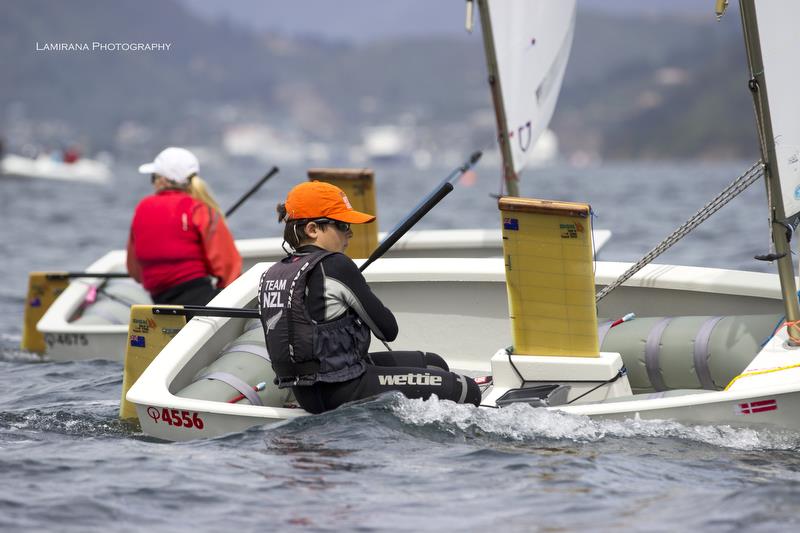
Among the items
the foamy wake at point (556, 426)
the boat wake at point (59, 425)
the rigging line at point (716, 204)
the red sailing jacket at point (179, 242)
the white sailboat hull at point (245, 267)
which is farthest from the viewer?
the red sailing jacket at point (179, 242)

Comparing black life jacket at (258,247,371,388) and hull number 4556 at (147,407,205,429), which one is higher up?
black life jacket at (258,247,371,388)

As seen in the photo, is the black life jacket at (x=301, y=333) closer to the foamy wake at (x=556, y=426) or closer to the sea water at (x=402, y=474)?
the sea water at (x=402, y=474)

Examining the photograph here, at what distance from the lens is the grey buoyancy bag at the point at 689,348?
5102 millimetres

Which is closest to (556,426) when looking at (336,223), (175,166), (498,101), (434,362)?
(434,362)

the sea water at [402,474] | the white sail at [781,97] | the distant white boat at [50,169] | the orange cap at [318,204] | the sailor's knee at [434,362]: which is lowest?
the sea water at [402,474]

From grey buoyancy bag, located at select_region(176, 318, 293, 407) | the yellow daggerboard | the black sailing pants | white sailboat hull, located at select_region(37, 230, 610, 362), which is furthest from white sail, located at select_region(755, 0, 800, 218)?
grey buoyancy bag, located at select_region(176, 318, 293, 407)

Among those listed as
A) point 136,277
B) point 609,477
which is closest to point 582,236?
point 609,477

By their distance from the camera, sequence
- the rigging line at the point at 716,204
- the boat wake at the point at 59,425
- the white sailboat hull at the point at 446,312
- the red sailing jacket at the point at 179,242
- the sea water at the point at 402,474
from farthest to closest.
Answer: the red sailing jacket at the point at 179,242 → the boat wake at the point at 59,425 → the rigging line at the point at 716,204 → the white sailboat hull at the point at 446,312 → the sea water at the point at 402,474

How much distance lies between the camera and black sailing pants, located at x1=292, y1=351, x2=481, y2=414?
471 cm

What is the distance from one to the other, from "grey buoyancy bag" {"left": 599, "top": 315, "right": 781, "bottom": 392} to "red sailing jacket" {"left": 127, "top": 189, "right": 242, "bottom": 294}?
2.18 m

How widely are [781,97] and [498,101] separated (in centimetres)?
323

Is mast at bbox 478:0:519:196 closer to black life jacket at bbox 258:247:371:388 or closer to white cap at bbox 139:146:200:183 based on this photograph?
white cap at bbox 139:146:200:183

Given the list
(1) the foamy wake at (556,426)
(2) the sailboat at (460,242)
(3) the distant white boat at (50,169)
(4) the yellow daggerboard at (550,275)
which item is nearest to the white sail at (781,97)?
(4) the yellow daggerboard at (550,275)

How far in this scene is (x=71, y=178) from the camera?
52.4 m
